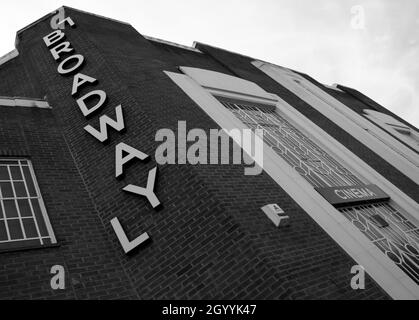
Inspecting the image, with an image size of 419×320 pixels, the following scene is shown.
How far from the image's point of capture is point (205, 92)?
8.34 meters

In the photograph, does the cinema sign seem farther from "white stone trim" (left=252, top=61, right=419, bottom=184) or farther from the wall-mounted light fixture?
"white stone trim" (left=252, top=61, right=419, bottom=184)

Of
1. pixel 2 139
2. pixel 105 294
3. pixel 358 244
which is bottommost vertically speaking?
pixel 105 294

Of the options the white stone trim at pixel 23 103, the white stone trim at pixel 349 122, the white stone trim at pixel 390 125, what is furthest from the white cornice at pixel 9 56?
the white stone trim at pixel 390 125

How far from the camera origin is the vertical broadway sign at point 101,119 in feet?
17.9

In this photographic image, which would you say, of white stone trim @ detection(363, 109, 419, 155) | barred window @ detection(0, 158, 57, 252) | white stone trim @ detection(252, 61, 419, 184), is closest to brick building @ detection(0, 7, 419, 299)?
barred window @ detection(0, 158, 57, 252)

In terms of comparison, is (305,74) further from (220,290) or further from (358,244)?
(220,290)

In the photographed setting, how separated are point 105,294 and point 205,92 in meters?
5.14

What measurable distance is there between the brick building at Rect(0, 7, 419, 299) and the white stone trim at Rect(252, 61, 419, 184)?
102cm

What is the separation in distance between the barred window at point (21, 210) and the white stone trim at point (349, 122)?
9099 millimetres

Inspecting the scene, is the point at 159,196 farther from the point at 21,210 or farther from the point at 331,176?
the point at 331,176

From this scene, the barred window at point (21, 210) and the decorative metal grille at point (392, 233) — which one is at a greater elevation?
the decorative metal grille at point (392, 233)

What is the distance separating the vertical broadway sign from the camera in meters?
A: 5.44

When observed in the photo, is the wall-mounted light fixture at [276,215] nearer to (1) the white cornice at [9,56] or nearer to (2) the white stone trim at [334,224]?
(2) the white stone trim at [334,224]

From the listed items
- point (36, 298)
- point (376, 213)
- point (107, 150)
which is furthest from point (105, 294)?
point (376, 213)
